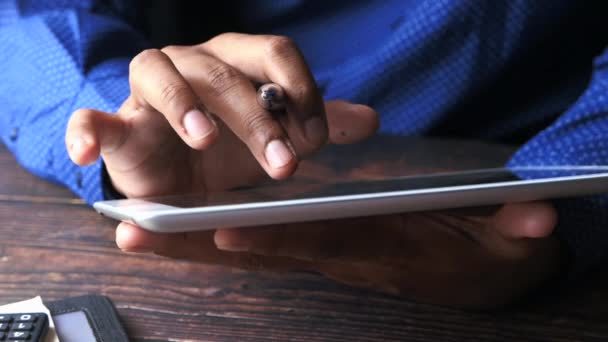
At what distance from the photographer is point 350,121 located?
590 mm

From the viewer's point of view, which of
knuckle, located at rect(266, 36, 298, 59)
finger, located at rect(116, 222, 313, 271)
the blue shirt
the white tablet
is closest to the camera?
the white tablet

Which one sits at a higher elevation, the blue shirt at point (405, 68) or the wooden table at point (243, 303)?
the blue shirt at point (405, 68)

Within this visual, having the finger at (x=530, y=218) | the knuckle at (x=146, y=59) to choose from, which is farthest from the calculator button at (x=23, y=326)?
the finger at (x=530, y=218)

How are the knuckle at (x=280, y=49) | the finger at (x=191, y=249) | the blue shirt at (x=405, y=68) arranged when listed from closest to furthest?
the finger at (x=191, y=249), the knuckle at (x=280, y=49), the blue shirt at (x=405, y=68)

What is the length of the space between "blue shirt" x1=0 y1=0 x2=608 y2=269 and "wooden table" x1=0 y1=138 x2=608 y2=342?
9 centimetres

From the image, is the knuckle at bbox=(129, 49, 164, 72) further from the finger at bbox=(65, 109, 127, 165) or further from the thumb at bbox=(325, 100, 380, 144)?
the thumb at bbox=(325, 100, 380, 144)

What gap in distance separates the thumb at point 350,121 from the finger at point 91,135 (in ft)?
0.59

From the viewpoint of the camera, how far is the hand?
46cm

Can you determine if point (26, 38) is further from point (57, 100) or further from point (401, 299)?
point (401, 299)

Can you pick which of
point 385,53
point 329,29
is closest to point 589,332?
point 385,53

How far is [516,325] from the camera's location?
50 cm

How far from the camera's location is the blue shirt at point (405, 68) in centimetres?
69

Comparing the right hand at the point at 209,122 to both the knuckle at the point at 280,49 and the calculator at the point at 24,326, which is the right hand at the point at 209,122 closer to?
the knuckle at the point at 280,49

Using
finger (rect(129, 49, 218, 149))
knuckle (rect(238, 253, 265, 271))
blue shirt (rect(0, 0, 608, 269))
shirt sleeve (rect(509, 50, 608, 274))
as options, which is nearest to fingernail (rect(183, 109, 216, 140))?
finger (rect(129, 49, 218, 149))
